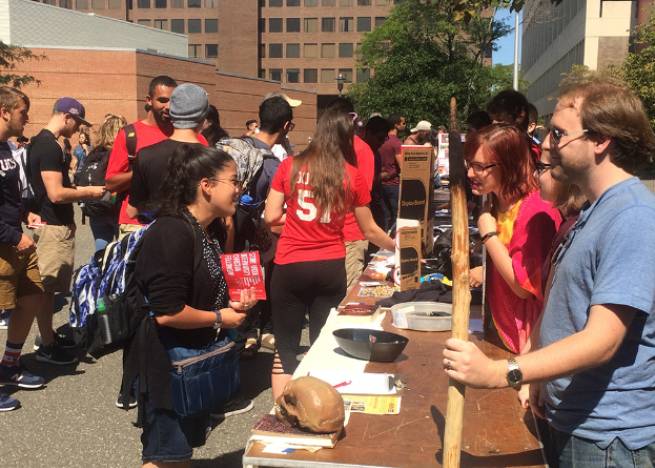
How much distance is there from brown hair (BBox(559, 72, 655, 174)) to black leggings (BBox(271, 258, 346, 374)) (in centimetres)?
248

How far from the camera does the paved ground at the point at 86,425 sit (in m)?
4.29

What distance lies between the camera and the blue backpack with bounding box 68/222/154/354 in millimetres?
2871

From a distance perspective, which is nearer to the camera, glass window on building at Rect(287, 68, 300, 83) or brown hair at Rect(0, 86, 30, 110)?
brown hair at Rect(0, 86, 30, 110)

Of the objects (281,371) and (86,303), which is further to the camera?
(281,371)

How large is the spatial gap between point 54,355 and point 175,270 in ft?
11.7

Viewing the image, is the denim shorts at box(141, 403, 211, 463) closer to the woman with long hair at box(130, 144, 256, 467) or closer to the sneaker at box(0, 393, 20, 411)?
the woman with long hair at box(130, 144, 256, 467)

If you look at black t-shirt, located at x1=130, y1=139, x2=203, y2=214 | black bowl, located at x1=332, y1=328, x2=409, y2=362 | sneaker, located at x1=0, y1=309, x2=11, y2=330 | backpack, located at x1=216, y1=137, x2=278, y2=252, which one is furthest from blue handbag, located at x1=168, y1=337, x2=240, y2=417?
sneaker, located at x1=0, y1=309, x2=11, y2=330

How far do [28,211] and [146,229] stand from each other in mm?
3473

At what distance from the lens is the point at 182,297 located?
112 inches

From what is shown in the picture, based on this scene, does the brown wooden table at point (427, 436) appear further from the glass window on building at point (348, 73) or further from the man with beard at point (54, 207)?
the glass window on building at point (348, 73)

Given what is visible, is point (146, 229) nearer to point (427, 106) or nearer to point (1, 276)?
point (1, 276)

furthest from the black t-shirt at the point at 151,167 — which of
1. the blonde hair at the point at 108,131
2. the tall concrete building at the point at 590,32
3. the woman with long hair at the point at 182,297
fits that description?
the tall concrete building at the point at 590,32

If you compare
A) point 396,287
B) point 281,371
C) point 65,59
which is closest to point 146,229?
point 281,371

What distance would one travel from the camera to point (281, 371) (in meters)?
4.28
